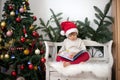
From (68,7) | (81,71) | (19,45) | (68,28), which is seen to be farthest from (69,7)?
(81,71)

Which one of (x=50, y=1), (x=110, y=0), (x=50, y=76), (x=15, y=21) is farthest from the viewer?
(x=50, y=1)

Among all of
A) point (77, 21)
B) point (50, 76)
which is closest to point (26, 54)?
point (50, 76)

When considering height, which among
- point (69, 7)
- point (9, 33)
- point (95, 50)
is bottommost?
point (95, 50)

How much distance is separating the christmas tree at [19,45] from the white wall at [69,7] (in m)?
0.43

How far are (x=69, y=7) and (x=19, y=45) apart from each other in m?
0.91

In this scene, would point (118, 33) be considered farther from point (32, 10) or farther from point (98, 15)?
point (32, 10)

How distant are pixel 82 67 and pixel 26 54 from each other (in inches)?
26.2

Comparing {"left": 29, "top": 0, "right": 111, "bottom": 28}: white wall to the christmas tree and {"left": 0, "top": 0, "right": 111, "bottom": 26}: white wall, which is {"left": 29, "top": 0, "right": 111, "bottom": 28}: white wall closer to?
{"left": 0, "top": 0, "right": 111, "bottom": 26}: white wall

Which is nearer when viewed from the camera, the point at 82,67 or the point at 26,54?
the point at 82,67

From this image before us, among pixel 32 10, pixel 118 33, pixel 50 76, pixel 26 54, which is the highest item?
pixel 32 10

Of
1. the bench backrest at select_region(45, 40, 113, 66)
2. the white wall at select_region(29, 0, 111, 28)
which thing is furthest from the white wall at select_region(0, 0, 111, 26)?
the bench backrest at select_region(45, 40, 113, 66)

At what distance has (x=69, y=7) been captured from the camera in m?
2.76

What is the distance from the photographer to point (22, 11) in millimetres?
2334

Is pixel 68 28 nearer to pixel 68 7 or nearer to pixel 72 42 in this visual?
pixel 72 42
